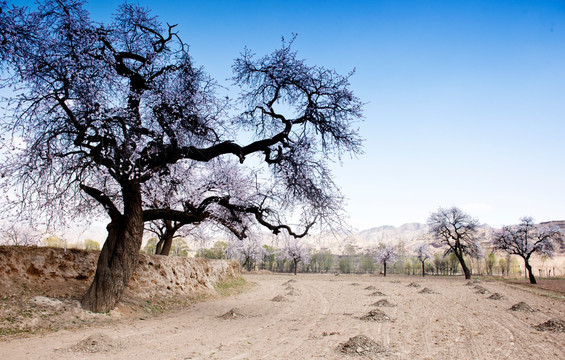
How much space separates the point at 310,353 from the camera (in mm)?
5652

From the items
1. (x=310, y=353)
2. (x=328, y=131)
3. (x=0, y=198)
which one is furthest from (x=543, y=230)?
(x=0, y=198)

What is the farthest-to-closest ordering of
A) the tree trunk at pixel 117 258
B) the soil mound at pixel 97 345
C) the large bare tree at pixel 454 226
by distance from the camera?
1. the large bare tree at pixel 454 226
2. the tree trunk at pixel 117 258
3. the soil mound at pixel 97 345

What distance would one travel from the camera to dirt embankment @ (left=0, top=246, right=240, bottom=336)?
288 inches

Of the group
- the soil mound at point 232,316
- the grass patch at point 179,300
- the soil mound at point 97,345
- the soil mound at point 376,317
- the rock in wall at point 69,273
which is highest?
the rock in wall at point 69,273

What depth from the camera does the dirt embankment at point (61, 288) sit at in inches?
288

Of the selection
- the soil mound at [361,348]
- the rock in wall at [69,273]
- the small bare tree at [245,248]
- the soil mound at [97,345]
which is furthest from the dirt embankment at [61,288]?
the soil mound at [361,348]

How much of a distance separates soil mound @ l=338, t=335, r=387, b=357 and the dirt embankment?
5.89 m

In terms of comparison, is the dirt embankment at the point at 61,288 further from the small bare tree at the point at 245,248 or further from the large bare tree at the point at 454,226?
the large bare tree at the point at 454,226

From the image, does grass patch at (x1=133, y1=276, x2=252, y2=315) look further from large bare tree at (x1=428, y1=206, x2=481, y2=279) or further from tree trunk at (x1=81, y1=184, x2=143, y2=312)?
large bare tree at (x1=428, y1=206, x2=481, y2=279)

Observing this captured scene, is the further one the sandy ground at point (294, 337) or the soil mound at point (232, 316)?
the soil mound at point (232, 316)

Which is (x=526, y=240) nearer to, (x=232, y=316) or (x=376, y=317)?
(x=376, y=317)

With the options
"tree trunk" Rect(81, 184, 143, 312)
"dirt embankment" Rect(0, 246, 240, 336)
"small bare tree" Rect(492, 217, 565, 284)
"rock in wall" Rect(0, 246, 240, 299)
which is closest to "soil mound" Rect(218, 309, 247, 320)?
"dirt embankment" Rect(0, 246, 240, 336)

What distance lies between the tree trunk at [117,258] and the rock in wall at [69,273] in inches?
48.0

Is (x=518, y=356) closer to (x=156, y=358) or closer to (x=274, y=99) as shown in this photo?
(x=156, y=358)
